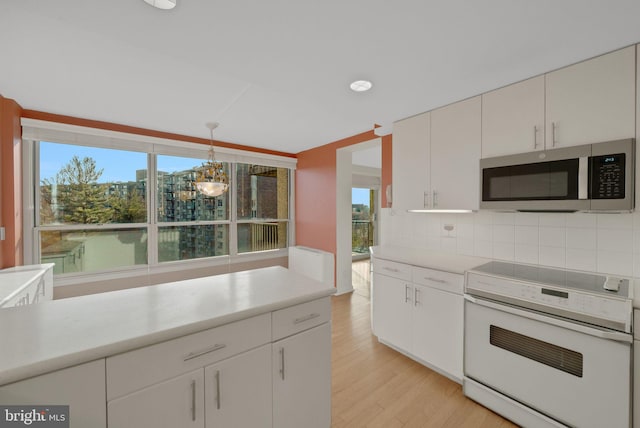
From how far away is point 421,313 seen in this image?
215 centimetres

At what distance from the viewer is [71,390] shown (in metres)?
0.80

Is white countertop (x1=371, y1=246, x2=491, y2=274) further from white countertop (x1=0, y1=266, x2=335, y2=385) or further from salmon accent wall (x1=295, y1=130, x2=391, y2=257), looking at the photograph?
salmon accent wall (x1=295, y1=130, x2=391, y2=257)

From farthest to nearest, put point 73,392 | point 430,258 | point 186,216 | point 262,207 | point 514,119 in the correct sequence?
point 262,207, point 186,216, point 430,258, point 514,119, point 73,392

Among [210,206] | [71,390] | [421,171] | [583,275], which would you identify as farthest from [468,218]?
[210,206]

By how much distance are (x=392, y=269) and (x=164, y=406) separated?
6.24 ft

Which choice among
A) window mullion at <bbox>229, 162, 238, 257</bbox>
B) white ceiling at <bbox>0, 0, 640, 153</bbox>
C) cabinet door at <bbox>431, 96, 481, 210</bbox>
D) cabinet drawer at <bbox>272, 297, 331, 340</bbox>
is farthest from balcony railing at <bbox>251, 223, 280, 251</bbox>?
cabinet drawer at <bbox>272, 297, 331, 340</bbox>

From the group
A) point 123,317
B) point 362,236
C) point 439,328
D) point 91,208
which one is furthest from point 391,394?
point 362,236

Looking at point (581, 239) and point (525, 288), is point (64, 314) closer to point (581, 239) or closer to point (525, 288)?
point (525, 288)

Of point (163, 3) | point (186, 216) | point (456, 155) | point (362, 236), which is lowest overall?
point (362, 236)

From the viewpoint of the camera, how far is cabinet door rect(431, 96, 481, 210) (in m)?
2.09

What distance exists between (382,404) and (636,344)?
56.2 inches

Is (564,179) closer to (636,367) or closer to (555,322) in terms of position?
(555,322)

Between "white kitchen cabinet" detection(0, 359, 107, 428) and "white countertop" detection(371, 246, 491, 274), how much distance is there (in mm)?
2024

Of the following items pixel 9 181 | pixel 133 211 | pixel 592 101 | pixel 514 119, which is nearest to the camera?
pixel 592 101
